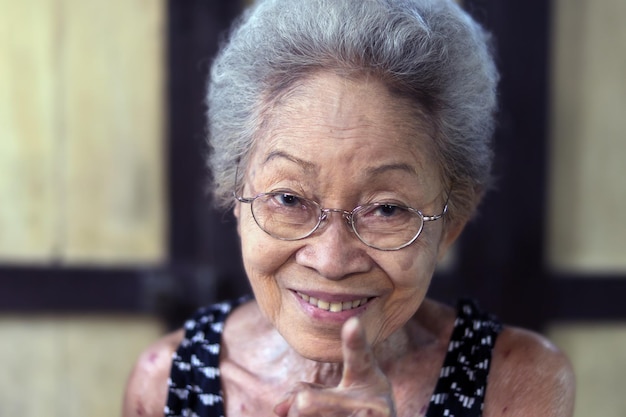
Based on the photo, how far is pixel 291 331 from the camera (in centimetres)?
166

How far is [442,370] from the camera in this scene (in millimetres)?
1808

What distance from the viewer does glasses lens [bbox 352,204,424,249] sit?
1.59 meters

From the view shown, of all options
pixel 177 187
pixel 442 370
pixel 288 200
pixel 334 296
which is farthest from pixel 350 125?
pixel 177 187

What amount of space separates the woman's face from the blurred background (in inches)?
49.4

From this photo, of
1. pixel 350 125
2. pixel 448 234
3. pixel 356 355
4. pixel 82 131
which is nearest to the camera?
pixel 356 355

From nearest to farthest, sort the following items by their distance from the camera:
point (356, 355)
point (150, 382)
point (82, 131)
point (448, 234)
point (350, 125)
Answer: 1. point (356, 355)
2. point (350, 125)
3. point (448, 234)
4. point (150, 382)
5. point (82, 131)

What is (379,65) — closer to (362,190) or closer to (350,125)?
(350,125)

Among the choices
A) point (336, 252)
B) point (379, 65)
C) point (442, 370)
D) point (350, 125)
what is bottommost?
point (442, 370)

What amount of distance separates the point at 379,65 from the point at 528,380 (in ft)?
2.63

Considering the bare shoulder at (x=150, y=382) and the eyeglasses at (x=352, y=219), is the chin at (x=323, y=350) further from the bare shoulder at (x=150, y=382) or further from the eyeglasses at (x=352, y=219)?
the bare shoulder at (x=150, y=382)

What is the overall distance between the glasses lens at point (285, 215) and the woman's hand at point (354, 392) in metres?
0.29

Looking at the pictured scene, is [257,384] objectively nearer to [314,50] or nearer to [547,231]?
[314,50]

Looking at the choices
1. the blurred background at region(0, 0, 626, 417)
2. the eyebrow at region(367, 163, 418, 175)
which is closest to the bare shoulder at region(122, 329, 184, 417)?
the eyebrow at region(367, 163, 418, 175)

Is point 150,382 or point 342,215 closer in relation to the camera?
point 342,215
